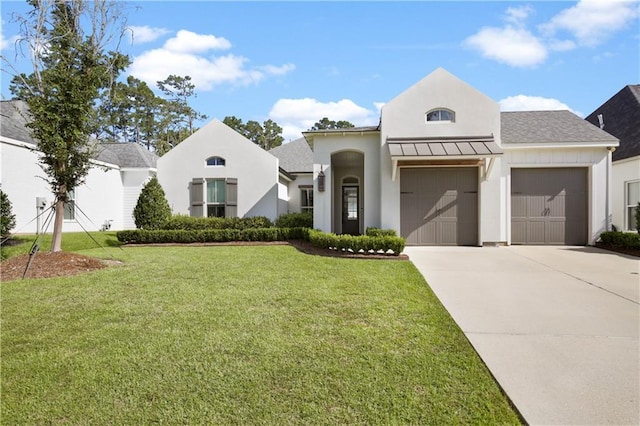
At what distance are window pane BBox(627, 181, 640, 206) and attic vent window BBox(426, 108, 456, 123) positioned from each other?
735cm

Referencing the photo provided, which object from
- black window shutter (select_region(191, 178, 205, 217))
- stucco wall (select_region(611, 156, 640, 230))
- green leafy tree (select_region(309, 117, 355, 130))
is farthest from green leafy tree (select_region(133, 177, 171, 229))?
green leafy tree (select_region(309, 117, 355, 130))

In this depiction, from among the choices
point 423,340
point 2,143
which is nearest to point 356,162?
point 423,340

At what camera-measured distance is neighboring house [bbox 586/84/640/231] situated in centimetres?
1249

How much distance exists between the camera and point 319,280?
671cm

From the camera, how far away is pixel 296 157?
20484 mm

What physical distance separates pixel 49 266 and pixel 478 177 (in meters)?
12.4

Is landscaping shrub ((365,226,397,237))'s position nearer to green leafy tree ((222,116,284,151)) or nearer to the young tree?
the young tree

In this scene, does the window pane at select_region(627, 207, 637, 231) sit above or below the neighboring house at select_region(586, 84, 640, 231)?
below

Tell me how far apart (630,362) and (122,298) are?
661 cm

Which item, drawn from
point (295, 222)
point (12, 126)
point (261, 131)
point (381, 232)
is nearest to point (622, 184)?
point (381, 232)

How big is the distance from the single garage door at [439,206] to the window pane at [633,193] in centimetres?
611

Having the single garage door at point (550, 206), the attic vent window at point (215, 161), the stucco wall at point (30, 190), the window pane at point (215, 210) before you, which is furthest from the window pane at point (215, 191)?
the single garage door at point (550, 206)

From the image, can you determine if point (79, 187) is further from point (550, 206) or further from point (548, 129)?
point (548, 129)

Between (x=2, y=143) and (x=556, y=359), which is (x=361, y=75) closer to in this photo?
(x=556, y=359)
